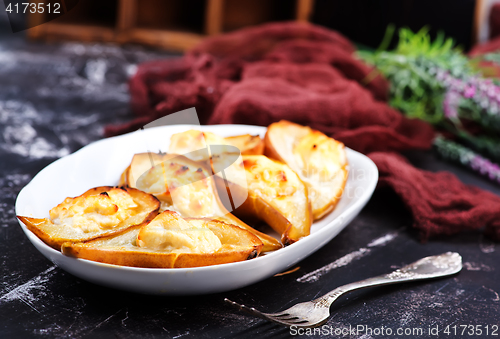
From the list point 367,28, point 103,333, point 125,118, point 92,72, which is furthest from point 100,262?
point 367,28

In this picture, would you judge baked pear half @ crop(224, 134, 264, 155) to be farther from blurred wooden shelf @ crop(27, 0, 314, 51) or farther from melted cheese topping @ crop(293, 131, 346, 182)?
blurred wooden shelf @ crop(27, 0, 314, 51)

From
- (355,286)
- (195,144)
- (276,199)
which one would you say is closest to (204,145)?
(195,144)

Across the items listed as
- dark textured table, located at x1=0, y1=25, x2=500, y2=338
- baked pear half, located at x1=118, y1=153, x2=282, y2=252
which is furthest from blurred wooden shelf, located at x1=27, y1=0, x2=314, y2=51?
baked pear half, located at x1=118, y1=153, x2=282, y2=252

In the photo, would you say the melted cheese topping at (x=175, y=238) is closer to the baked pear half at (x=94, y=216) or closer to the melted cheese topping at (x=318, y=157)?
the baked pear half at (x=94, y=216)

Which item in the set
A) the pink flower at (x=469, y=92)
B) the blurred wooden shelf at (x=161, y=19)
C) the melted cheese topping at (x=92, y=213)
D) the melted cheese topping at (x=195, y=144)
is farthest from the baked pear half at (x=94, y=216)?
the blurred wooden shelf at (x=161, y=19)

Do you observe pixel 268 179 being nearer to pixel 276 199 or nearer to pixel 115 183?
pixel 276 199
